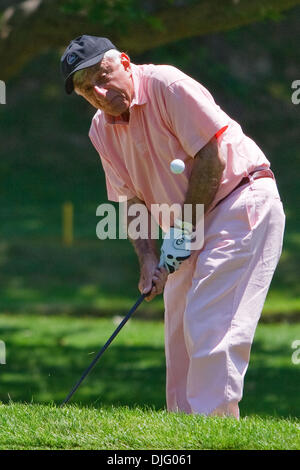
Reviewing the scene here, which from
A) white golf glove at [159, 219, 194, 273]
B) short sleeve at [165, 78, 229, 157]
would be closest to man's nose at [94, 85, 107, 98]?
short sleeve at [165, 78, 229, 157]

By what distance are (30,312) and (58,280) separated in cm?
254

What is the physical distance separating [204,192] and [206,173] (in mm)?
92

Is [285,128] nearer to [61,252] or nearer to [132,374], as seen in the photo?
[61,252]

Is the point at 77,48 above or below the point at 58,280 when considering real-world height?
above

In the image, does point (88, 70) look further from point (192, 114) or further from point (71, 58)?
point (192, 114)

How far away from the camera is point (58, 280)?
18953 millimetres

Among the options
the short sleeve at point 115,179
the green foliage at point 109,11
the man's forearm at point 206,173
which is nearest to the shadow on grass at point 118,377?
the green foliage at point 109,11

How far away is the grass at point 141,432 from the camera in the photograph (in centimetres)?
428

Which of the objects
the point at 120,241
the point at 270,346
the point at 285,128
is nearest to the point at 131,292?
the point at 120,241

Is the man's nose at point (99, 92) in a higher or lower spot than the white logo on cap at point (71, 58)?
lower

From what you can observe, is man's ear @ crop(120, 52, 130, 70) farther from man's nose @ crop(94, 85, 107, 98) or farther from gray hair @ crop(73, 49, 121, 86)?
man's nose @ crop(94, 85, 107, 98)

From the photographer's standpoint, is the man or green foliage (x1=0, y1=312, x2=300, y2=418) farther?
green foliage (x1=0, y1=312, x2=300, y2=418)

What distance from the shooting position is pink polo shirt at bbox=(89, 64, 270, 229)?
482 cm

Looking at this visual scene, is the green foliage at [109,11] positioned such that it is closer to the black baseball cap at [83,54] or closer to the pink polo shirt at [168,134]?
the pink polo shirt at [168,134]
